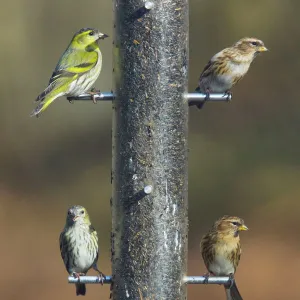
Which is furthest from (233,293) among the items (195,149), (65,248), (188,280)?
(195,149)

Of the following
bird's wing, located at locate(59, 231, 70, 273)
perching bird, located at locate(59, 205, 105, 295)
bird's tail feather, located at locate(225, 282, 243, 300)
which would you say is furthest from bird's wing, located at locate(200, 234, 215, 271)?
bird's wing, located at locate(59, 231, 70, 273)

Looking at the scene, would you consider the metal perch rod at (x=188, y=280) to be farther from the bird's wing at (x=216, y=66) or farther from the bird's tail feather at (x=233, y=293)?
the bird's wing at (x=216, y=66)

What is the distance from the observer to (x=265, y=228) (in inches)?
1210

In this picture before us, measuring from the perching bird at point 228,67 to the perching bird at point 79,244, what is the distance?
1463mm

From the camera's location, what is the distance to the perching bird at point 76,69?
32.8 feet

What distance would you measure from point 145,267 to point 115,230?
1.13 feet

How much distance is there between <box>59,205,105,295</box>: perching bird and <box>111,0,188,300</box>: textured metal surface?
138cm

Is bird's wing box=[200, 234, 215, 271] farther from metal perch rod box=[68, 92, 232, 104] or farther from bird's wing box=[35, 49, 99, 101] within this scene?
metal perch rod box=[68, 92, 232, 104]

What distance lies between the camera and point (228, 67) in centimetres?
1016

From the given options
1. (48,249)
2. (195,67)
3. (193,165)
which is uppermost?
(195,67)

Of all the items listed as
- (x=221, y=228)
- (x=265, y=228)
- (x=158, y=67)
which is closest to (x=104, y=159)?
(x=265, y=228)

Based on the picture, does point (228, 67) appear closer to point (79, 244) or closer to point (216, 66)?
point (216, 66)

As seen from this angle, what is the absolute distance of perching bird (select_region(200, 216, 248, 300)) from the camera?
10344 mm

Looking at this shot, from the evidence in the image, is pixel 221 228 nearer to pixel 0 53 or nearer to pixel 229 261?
pixel 229 261
